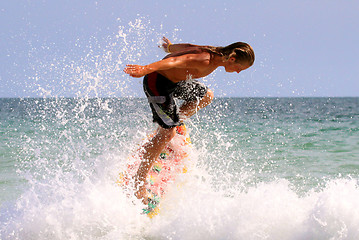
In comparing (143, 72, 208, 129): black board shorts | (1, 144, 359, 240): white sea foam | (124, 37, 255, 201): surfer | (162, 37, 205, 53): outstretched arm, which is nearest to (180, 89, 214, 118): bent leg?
(124, 37, 255, 201): surfer

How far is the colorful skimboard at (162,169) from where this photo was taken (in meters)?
3.81

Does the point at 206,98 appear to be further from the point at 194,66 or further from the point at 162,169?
the point at 162,169

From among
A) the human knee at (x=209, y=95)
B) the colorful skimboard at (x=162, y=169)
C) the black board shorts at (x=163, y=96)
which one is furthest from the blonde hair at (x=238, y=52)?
the colorful skimboard at (x=162, y=169)

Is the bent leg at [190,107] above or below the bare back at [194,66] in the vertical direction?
below

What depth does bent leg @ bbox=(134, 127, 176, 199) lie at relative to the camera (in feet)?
11.6

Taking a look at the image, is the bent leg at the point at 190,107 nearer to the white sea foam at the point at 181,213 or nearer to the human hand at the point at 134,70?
the white sea foam at the point at 181,213

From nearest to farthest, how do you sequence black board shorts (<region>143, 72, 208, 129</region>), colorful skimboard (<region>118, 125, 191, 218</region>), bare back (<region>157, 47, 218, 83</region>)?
bare back (<region>157, 47, 218, 83</region>), black board shorts (<region>143, 72, 208, 129</region>), colorful skimboard (<region>118, 125, 191, 218</region>)

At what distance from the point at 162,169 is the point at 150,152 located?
0.53m

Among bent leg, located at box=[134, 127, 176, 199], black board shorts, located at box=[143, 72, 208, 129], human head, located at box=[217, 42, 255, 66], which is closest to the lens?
human head, located at box=[217, 42, 255, 66]

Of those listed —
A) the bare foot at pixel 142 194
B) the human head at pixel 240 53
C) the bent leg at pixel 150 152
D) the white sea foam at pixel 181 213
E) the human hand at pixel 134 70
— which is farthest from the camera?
the bare foot at pixel 142 194

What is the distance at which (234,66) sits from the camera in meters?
3.32

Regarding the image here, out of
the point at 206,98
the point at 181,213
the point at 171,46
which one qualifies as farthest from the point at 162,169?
the point at 171,46

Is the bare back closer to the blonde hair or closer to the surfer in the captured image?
the surfer

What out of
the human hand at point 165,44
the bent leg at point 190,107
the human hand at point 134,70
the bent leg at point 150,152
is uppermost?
the human hand at point 134,70
